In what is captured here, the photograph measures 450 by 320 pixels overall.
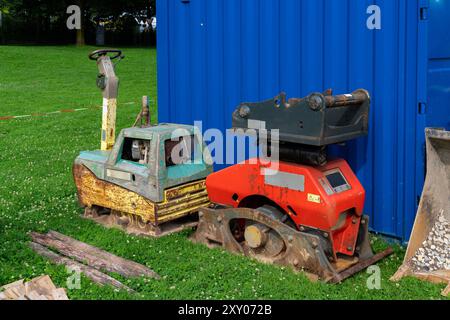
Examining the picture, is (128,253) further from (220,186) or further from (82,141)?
(82,141)

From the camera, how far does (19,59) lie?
27266mm

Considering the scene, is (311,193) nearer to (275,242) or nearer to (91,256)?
(275,242)

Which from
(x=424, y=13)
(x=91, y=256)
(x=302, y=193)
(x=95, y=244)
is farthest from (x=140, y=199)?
(x=424, y=13)

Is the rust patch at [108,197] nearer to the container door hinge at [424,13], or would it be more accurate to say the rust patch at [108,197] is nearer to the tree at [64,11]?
the container door hinge at [424,13]

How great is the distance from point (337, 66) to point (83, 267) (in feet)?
10.1

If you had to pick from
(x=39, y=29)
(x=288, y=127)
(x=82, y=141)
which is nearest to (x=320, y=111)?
(x=288, y=127)

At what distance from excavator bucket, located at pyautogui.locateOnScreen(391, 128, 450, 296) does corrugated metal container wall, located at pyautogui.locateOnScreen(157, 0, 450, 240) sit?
26 centimetres

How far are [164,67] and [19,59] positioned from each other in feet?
70.5

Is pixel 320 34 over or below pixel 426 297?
over

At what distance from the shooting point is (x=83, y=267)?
17.1 ft

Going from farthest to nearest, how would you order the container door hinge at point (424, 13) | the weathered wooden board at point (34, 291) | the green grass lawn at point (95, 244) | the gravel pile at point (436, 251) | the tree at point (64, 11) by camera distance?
the tree at point (64, 11) < the container door hinge at point (424, 13) < the gravel pile at point (436, 251) < the green grass lawn at point (95, 244) < the weathered wooden board at point (34, 291)

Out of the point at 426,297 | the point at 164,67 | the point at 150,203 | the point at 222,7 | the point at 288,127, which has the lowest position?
the point at 426,297

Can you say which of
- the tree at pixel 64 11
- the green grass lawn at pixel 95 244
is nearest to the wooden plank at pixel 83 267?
the green grass lawn at pixel 95 244

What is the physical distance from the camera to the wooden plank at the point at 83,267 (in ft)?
16.0
